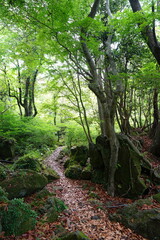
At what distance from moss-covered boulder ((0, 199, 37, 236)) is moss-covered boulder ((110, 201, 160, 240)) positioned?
8.68ft

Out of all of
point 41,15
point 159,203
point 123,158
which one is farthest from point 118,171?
point 41,15

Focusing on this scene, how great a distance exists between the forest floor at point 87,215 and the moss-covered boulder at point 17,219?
157 mm

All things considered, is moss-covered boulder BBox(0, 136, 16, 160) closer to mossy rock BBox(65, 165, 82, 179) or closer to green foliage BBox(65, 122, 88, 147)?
mossy rock BBox(65, 165, 82, 179)

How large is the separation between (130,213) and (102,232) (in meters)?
1.13

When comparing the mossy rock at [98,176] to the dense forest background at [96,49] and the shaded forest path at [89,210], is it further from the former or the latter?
the dense forest background at [96,49]

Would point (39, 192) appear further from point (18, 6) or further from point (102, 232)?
point (18, 6)

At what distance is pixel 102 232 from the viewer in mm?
3922

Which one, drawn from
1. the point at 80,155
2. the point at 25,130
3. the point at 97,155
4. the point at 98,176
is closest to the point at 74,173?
the point at 98,176

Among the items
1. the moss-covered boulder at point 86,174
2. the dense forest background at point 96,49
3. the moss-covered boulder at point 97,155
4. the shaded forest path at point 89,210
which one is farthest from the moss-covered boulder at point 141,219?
the moss-covered boulder at point 86,174

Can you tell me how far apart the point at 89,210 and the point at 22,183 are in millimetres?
2646

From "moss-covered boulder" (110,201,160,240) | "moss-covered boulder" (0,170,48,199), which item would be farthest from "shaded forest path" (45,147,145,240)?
"moss-covered boulder" (0,170,48,199)

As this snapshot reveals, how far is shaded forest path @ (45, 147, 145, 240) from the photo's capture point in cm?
390

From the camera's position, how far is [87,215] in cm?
473


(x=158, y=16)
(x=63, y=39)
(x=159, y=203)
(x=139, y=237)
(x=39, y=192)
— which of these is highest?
(x=63, y=39)
